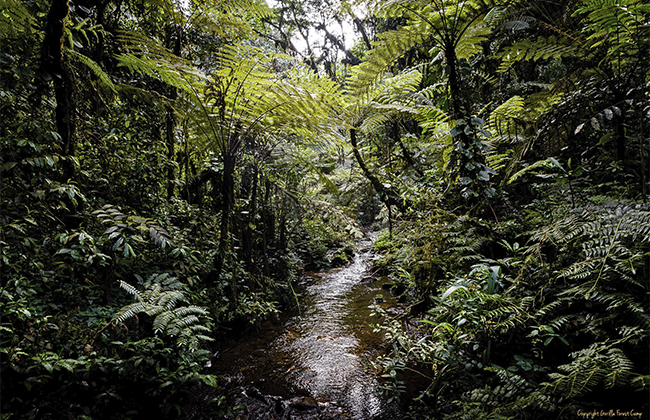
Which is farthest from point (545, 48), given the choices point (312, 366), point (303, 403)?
point (303, 403)

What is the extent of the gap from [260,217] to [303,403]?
2246 mm

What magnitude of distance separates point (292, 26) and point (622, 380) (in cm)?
1346

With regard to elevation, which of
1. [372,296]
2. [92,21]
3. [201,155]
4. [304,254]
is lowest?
[372,296]

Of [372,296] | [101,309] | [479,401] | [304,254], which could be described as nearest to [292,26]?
[304,254]

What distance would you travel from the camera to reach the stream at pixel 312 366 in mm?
1695

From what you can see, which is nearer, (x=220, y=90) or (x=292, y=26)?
(x=220, y=90)

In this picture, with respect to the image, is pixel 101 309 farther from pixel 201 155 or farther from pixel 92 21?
pixel 92 21

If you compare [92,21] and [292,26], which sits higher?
[292,26]

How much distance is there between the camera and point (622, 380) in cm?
94

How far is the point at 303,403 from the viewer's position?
1.74 metres

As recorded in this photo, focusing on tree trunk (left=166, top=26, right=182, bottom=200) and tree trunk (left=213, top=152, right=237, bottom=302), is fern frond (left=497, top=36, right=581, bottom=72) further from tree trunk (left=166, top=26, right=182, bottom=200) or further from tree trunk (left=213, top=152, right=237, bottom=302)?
tree trunk (left=166, top=26, right=182, bottom=200)

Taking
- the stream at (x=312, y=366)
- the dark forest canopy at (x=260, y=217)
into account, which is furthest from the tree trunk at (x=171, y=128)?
the stream at (x=312, y=366)

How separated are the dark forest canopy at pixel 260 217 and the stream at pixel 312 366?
0.21 m

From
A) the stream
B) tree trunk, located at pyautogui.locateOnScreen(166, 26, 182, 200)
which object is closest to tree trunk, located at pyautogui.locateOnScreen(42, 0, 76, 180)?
tree trunk, located at pyautogui.locateOnScreen(166, 26, 182, 200)
